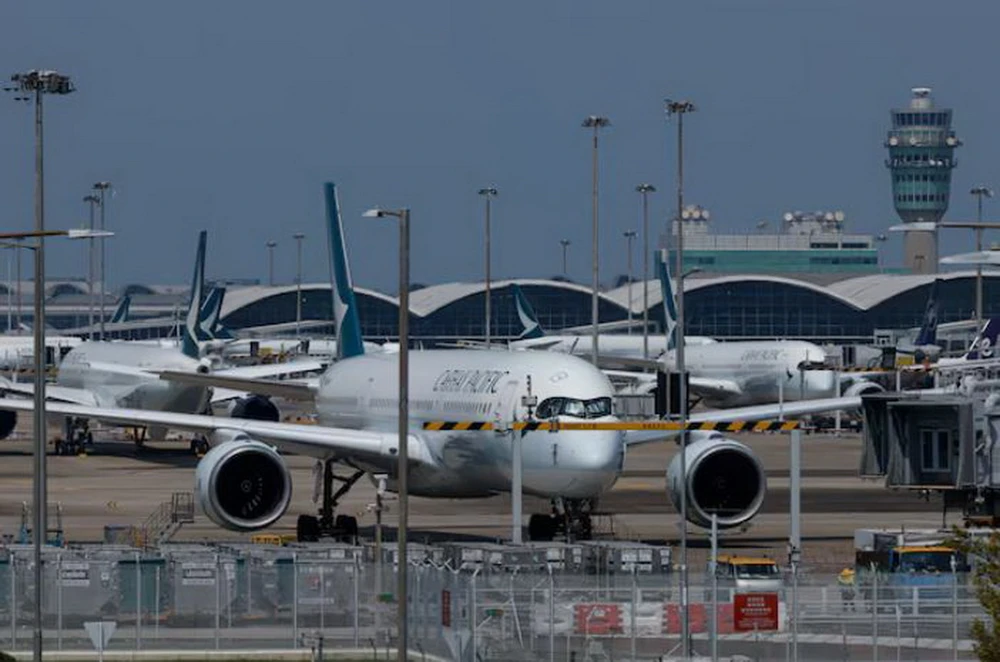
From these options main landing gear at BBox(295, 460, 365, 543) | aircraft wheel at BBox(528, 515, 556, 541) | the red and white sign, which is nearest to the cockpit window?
aircraft wheel at BBox(528, 515, 556, 541)

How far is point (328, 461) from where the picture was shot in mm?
61531

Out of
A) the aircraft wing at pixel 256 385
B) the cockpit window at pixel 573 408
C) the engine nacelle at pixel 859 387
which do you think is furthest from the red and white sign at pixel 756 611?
the engine nacelle at pixel 859 387

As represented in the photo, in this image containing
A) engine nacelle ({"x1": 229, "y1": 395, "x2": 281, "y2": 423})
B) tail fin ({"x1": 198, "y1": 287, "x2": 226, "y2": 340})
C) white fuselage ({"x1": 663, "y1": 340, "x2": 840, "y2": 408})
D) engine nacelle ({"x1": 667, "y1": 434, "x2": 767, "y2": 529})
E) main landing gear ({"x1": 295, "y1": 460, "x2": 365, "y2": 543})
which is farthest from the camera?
white fuselage ({"x1": 663, "y1": 340, "x2": 840, "y2": 408})

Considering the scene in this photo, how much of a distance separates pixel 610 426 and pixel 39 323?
13004 mm

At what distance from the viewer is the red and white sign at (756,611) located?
42500 millimetres

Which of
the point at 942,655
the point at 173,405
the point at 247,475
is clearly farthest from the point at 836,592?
the point at 173,405

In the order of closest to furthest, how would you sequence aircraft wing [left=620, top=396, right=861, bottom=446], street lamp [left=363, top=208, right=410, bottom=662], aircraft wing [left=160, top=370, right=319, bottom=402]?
street lamp [left=363, top=208, right=410, bottom=662] → aircraft wing [left=620, top=396, right=861, bottom=446] → aircraft wing [left=160, top=370, right=319, bottom=402]

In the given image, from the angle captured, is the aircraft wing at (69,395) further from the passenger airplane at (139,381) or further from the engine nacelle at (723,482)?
the engine nacelle at (723,482)

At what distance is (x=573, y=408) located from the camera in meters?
54.7

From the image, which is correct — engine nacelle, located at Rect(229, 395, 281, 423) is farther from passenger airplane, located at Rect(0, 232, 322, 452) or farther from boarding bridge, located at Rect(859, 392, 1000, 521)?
boarding bridge, located at Rect(859, 392, 1000, 521)

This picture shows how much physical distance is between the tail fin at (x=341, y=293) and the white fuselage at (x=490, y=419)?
708 centimetres

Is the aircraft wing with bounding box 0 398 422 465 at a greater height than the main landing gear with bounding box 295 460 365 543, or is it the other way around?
the aircraft wing with bounding box 0 398 422 465

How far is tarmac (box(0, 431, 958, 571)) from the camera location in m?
64.2

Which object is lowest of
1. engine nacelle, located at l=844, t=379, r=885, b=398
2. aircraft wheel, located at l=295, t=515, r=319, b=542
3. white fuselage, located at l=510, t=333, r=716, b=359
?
aircraft wheel, located at l=295, t=515, r=319, b=542
